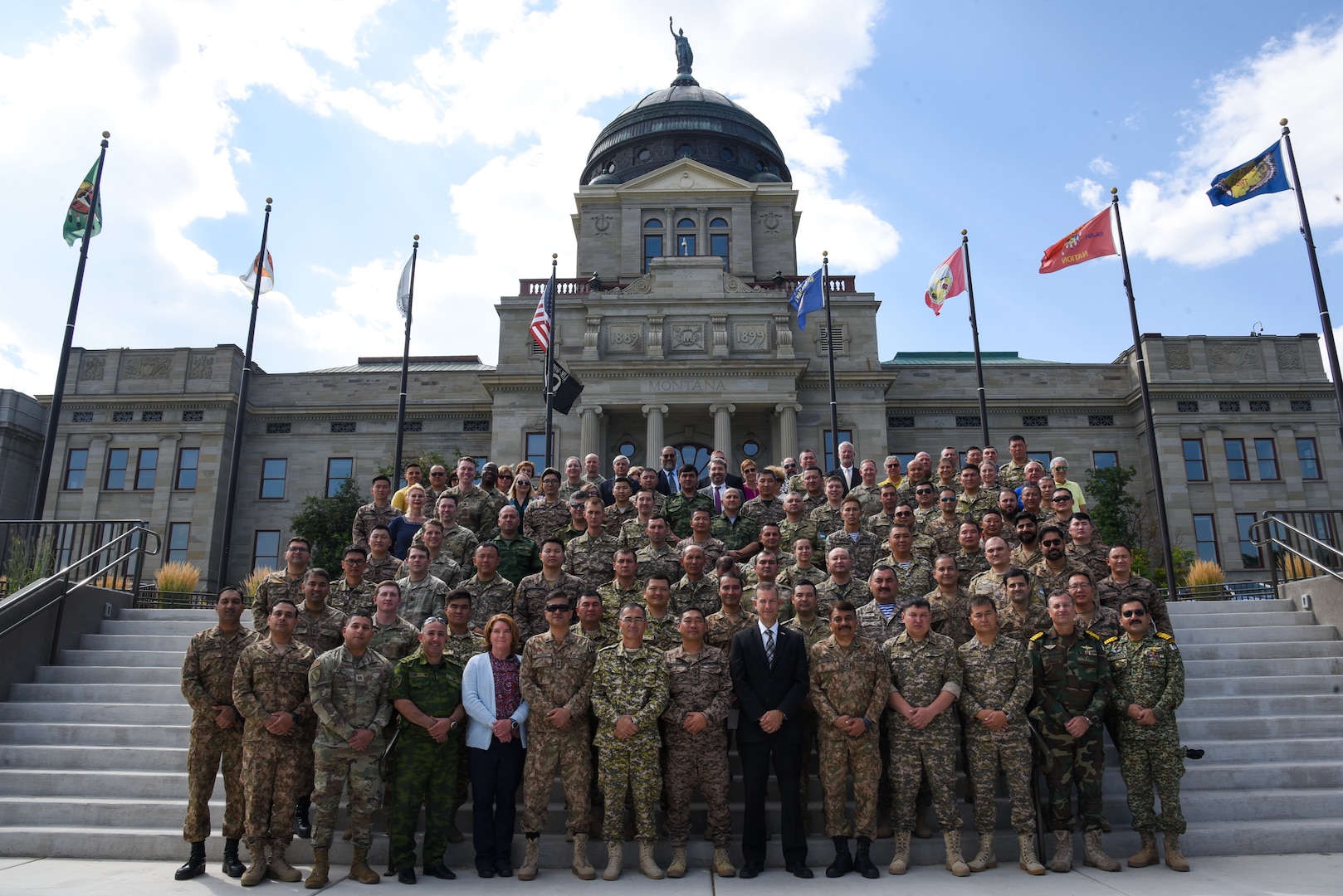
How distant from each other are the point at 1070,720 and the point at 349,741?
5.92m

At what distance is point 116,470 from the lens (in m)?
36.6

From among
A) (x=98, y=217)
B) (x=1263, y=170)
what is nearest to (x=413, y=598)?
(x=98, y=217)

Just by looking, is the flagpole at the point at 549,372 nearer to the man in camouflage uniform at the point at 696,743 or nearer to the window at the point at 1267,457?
the man in camouflage uniform at the point at 696,743

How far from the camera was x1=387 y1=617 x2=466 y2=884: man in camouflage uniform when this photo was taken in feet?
23.6

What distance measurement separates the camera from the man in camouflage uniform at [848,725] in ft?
23.8

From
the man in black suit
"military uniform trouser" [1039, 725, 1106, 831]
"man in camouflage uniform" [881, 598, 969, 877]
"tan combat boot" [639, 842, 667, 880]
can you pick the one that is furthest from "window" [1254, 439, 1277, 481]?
"tan combat boot" [639, 842, 667, 880]

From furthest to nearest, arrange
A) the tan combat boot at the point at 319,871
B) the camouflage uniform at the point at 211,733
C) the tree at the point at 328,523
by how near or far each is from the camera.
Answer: the tree at the point at 328,523
the camouflage uniform at the point at 211,733
the tan combat boot at the point at 319,871

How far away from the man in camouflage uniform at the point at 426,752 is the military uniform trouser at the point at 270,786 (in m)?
0.78

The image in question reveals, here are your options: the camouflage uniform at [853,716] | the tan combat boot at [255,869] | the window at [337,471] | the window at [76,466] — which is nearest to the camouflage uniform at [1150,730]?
the camouflage uniform at [853,716]

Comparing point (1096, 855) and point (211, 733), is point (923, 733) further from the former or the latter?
point (211, 733)

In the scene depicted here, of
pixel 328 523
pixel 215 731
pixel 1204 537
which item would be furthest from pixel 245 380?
pixel 1204 537

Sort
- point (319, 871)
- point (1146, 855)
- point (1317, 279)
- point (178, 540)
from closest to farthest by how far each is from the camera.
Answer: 1. point (319, 871)
2. point (1146, 855)
3. point (1317, 279)
4. point (178, 540)

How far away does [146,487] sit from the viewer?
36.2 meters

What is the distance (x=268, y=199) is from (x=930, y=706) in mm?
20255
